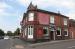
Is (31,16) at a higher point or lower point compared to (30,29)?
higher

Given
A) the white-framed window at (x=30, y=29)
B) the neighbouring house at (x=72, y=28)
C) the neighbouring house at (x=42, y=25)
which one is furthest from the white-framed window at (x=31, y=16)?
the neighbouring house at (x=72, y=28)

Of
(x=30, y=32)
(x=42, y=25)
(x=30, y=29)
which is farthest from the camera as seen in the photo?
(x=42, y=25)

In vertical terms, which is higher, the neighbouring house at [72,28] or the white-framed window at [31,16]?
the white-framed window at [31,16]

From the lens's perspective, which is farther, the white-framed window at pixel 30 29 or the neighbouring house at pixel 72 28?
the neighbouring house at pixel 72 28

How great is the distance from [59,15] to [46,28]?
18.8ft

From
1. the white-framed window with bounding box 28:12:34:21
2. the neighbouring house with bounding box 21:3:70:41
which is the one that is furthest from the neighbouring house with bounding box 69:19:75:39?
the white-framed window with bounding box 28:12:34:21

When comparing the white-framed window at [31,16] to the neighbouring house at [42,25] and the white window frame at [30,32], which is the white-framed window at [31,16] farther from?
the white window frame at [30,32]

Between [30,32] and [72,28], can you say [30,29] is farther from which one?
[72,28]

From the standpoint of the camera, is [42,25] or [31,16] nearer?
[31,16]

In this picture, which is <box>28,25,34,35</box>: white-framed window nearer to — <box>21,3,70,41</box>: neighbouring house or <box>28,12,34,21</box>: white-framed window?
<box>21,3,70,41</box>: neighbouring house

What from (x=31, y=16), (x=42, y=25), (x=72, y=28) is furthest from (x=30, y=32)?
(x=72, y=28)

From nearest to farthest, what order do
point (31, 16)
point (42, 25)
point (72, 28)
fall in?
point (31, 16)
point (42, 25)
point (72, 28)

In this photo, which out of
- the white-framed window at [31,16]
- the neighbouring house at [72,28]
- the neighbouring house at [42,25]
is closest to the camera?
the neighbouring house at [42,25]

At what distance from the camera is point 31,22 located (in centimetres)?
4681
